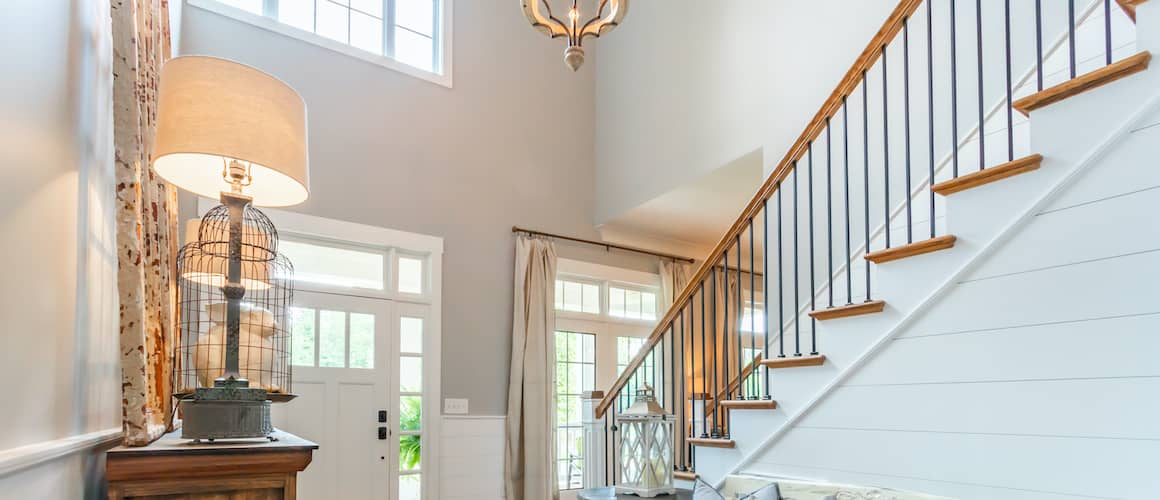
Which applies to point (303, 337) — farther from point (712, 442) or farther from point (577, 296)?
point (712, 442)

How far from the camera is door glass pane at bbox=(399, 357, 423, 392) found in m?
6.20

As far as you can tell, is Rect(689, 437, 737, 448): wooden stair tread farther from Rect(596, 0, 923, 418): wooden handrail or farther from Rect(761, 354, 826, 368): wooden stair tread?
Rect(596, 0, 923, 418): wooden handrail

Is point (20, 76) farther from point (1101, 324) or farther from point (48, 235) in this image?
point (1101, 324)

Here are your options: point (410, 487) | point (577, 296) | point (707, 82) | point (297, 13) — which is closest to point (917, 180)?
point (707, 82)

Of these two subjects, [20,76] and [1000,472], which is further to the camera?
[1000,472]

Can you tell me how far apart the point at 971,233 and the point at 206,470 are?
2.40 meters

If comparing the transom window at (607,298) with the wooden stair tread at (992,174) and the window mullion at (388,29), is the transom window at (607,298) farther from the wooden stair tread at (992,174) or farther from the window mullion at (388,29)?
the wooden stair tread at (992,174)

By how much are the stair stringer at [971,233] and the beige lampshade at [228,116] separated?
2.09 meters

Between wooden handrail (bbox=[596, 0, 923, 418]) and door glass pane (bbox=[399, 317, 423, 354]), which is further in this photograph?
door glass pane (bbox=[399, 317, 423, 354])

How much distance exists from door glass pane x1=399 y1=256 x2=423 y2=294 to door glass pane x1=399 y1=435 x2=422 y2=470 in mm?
1114

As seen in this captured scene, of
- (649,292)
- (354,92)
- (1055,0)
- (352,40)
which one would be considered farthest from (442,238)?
(1055,0)

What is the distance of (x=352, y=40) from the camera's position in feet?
20.8

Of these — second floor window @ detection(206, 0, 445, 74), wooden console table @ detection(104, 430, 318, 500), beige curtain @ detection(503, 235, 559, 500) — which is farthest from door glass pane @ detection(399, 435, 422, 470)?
wooden console table @ detection(104, 430, 318, 500)

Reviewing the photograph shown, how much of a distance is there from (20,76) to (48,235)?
31 centimetres
